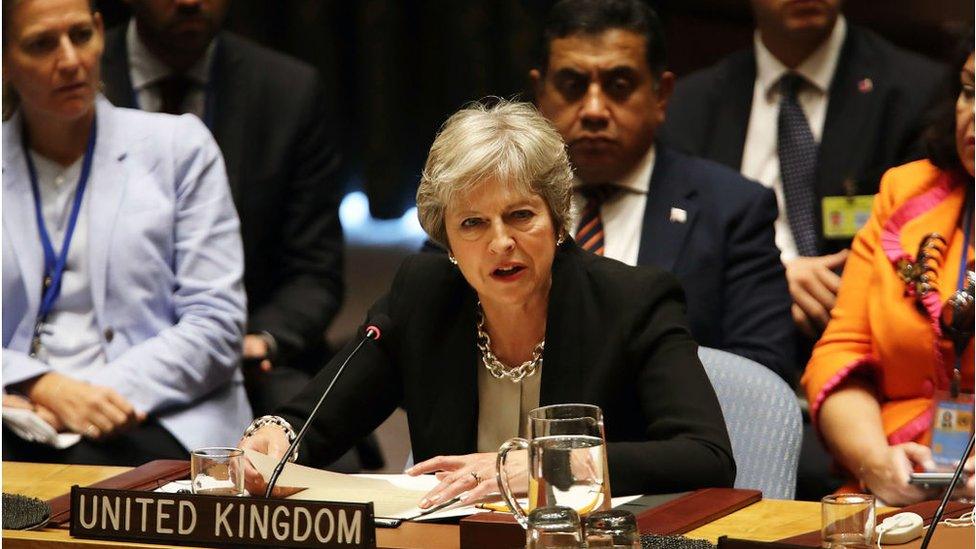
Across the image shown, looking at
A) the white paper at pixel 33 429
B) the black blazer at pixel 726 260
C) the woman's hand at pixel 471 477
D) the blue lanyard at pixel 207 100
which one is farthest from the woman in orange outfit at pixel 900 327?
the blue lanyard at pixel 207 100

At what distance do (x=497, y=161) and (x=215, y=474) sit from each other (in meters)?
0.76

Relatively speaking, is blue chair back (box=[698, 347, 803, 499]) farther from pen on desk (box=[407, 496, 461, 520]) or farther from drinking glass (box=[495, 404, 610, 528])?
drinking glass (box=[495, 404, 610, 528])

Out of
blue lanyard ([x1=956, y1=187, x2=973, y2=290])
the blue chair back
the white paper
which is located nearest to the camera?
the blue chair back

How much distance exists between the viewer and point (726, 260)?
3.67 m

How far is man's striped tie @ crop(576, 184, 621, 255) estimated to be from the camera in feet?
12.2

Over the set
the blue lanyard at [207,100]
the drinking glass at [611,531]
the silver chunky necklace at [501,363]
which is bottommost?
the drinking glass at [611,531]

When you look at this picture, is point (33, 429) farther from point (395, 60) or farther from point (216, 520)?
point (395, 60)

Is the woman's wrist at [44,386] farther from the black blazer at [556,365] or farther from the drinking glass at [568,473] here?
the drinking glass at [568,473]

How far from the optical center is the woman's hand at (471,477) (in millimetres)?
2174

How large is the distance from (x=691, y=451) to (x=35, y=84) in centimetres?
199

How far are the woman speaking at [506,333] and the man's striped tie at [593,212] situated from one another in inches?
37.6

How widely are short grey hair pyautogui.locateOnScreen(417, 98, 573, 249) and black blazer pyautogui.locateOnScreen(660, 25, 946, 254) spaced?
148 cm

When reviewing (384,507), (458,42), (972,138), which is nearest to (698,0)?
(458,42)

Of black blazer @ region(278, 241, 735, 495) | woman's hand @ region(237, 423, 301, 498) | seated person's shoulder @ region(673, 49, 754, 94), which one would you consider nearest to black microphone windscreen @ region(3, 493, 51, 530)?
woman's hand @ region(237, 423, 301, 498)
